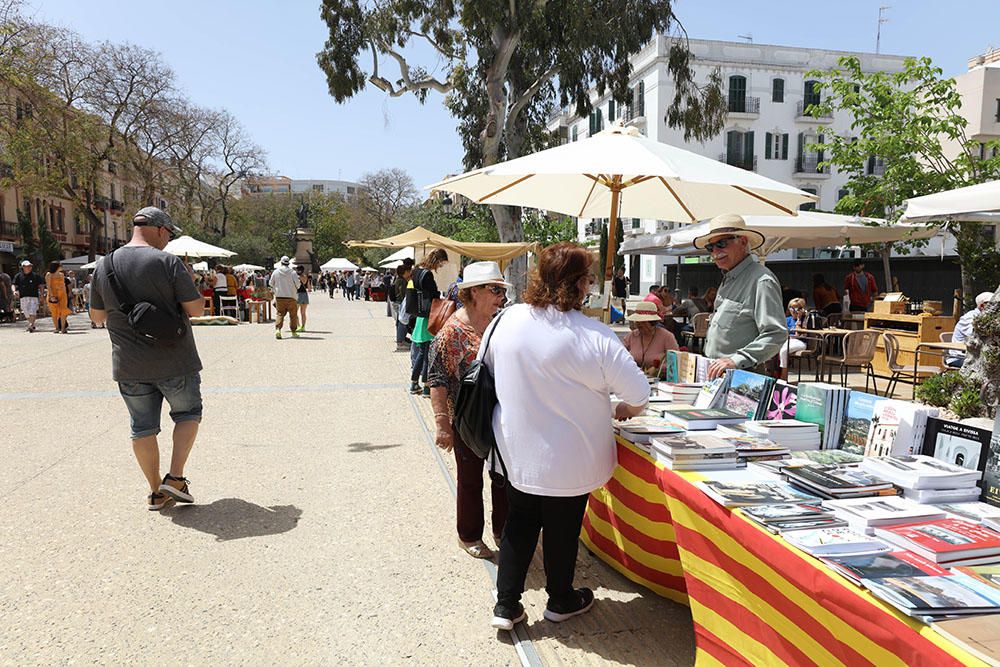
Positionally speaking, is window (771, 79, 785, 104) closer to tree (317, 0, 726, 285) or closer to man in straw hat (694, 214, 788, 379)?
tree (317, 0, 726, 285)

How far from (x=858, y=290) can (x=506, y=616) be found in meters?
11.6

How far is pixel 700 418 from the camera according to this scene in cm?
303

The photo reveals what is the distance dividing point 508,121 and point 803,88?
27.8 metres

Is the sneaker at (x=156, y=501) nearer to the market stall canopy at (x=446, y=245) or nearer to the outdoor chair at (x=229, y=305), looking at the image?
the market stall canopy at (x=446, y=245)

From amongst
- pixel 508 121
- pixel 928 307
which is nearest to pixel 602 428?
pixel 928 307

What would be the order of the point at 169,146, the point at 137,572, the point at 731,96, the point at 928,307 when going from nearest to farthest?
the point at 137,572, the point at 928,307, the point at 169,146, the point at 731,96

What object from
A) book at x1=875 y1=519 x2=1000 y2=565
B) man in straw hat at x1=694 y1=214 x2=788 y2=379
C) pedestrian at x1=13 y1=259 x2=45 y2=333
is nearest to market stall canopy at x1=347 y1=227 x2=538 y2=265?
man in straw hat at x1=694 y1=214 x2=788 y2=379

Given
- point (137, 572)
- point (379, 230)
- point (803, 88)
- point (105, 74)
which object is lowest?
point (137, 572)

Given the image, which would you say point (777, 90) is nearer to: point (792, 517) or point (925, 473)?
point (925, 473)

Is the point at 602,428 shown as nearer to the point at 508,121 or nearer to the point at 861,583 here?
the point at 861,583

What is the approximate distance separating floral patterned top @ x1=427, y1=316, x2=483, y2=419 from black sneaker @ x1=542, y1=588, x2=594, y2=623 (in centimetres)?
102

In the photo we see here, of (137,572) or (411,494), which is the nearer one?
(137,572)

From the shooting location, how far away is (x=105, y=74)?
28.3 meters

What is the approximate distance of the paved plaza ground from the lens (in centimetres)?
274
